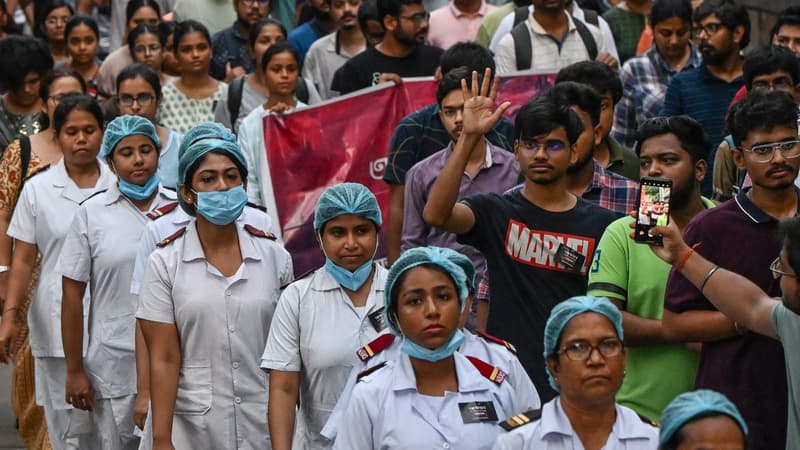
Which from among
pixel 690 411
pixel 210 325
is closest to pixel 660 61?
pixel 210 325

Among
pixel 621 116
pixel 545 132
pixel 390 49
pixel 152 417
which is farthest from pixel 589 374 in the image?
pixel 390 49

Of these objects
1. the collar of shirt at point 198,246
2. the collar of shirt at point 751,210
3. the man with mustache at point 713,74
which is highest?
the man with mustache at point 713,74

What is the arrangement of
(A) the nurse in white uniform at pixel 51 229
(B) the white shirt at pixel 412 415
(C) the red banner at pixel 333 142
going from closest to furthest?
(B) the white shirt at pixel 412 415 < (A) the nurse in white uniform at pixel 51 229 < (C) the red banner at pixel 333 142

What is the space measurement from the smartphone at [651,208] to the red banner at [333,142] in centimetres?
470

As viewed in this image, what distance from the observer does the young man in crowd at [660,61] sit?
11445 millimetres

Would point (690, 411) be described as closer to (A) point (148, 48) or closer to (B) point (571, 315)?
(B) point (571, 315)

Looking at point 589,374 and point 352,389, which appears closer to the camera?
point 589,374

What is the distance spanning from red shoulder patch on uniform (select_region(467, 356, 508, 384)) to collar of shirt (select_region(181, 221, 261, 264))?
68.8 inches

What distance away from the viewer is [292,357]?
725cm

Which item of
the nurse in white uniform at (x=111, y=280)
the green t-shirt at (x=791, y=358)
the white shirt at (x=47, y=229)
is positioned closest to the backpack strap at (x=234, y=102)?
the white shirt at (x=47, y=229)

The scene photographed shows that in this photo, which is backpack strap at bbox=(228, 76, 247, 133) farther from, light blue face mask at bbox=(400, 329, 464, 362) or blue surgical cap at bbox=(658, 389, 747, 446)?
blue surgical cap at bbox=(658, 389, 747, 446)

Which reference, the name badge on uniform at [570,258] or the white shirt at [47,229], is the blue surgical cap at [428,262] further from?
the white shirt at [47,229]

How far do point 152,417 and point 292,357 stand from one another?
78 cm

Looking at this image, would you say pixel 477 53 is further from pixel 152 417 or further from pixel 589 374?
pixel 589 374
